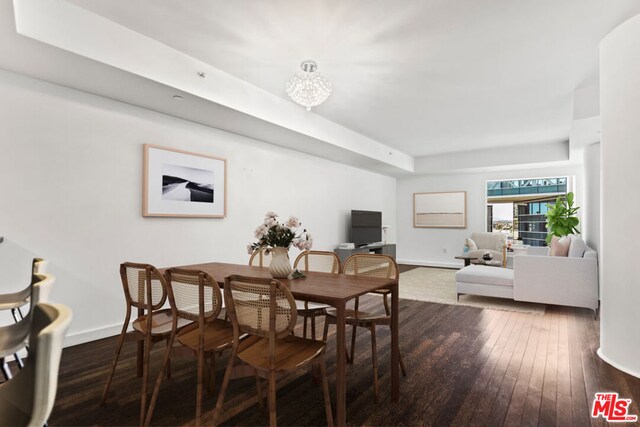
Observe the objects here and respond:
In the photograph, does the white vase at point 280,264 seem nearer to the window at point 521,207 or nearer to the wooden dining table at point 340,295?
the wooden dining table at point 340,295

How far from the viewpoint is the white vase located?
96.7 inches

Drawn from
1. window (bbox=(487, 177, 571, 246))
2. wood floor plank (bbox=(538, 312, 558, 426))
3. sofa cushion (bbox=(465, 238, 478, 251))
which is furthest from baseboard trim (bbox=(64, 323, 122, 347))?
window (bbox=(487, 177, 571, 246))

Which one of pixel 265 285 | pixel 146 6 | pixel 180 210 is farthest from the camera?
pixel 180 210

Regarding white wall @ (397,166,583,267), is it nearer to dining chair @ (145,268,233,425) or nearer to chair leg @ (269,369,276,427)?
dining chair @ (145,268,233,425)

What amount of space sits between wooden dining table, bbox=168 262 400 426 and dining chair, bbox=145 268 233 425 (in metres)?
0.31

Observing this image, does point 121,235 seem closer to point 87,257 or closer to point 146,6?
point 87,257

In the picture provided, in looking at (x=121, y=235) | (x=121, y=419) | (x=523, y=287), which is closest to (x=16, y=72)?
(x=121, y=235)

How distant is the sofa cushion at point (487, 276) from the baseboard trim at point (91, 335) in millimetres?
4334

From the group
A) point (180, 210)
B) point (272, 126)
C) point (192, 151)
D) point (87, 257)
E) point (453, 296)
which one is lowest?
point (453, 296)

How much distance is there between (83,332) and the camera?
3240 millimetres

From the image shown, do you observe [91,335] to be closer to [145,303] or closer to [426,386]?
[145,303]

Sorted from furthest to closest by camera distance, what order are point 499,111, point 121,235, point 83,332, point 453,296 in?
point 453,296
point 499,111
point 121,235
point 83,332

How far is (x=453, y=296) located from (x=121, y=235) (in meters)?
4.56

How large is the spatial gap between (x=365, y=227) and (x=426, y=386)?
504 centimetres
